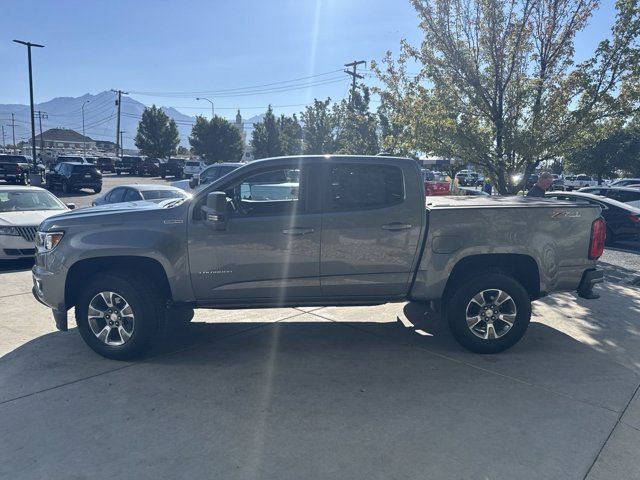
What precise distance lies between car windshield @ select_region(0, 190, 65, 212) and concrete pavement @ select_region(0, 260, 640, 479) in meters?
4.72

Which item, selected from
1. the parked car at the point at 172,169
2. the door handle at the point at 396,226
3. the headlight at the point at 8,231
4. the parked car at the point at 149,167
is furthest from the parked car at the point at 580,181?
the headlight at the point at 8,231

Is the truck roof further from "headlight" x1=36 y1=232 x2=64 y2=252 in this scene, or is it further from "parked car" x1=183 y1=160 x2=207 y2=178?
"parked car" x1=183 y1=160 x2=207 y2=178

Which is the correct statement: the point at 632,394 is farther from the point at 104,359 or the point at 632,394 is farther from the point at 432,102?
the point at 432,102

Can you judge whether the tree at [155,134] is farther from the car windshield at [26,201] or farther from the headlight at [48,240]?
the headlight at [48,240]

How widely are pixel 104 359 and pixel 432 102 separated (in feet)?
26.0

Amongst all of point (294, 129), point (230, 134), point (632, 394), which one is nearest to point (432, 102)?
point (632, 394)

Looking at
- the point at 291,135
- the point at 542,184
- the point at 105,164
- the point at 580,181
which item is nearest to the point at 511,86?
the point at 542,184

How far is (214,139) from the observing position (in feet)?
159

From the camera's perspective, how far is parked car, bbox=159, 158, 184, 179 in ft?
144

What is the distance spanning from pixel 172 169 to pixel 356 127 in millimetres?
24400

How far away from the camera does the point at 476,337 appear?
466cm

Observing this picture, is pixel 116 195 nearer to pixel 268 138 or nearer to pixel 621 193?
pixel 621 193

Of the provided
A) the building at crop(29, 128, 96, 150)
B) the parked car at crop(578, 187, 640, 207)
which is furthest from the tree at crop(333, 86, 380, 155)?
the building at crop(29, 128, 96, 150)

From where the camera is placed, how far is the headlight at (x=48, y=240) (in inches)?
179
